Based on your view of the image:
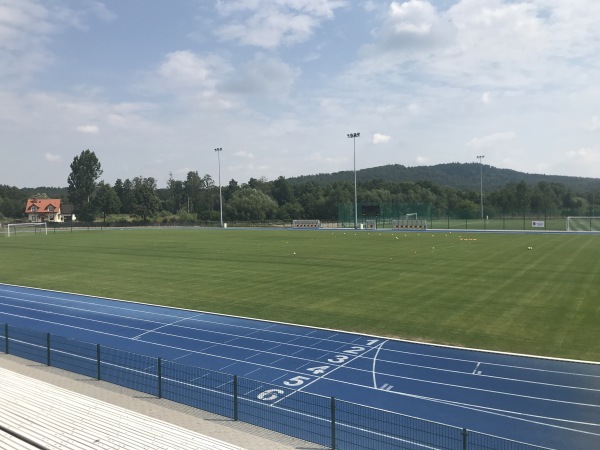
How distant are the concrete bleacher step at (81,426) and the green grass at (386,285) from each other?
32.5ft

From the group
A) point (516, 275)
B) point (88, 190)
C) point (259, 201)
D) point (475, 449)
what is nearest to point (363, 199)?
point (259, 201)

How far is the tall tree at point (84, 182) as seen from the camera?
13275cm

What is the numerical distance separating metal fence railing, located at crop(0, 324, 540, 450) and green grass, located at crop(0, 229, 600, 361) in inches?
252

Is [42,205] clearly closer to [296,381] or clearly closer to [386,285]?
[386,285]

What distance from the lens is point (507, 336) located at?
1662 centimetres

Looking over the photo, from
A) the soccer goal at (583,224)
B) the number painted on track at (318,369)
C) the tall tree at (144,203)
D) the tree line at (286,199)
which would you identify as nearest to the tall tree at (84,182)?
the tree line at (286,199)

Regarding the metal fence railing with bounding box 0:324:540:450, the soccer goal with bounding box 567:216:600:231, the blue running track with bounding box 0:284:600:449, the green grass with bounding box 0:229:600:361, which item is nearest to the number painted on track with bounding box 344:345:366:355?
the blue running track with bounding box 0:284:600:449

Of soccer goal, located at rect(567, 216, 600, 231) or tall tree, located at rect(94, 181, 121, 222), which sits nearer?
soccer goal, located at rect(567, 216, 600, 231)

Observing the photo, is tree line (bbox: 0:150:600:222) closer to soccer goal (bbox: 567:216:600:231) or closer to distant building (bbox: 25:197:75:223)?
distant building (bbox: 25:197:75:223)

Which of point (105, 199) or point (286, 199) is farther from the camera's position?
point (286, 199)

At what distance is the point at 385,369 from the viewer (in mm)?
13852

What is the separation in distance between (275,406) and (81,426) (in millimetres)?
4273

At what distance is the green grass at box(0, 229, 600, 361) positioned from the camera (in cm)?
1770

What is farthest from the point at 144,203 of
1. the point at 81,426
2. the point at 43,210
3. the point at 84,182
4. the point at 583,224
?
the point at 81,426
